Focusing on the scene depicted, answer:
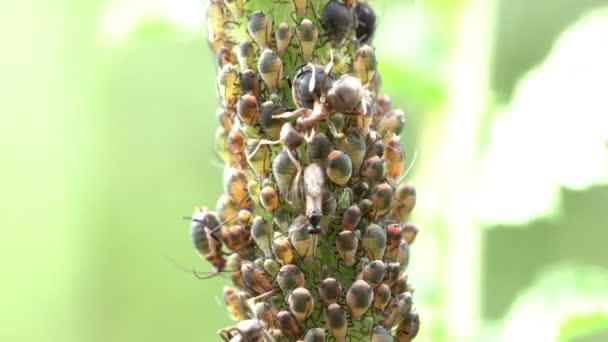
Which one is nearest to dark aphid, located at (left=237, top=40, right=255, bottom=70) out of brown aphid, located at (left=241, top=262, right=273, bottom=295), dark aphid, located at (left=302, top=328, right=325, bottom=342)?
brown aphid, located at (left=241, top=262, right=273, bottom=295)

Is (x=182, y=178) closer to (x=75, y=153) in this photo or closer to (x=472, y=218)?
(x=75, y=153)

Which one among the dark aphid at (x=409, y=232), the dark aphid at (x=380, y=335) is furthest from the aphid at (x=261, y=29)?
the dark aphid at (x=380, y=335)

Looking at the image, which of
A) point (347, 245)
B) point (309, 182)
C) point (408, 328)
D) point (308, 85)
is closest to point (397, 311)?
point (408, 328)

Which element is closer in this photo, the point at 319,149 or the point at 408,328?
the point at 319,149

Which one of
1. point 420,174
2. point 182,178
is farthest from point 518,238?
point 182,178

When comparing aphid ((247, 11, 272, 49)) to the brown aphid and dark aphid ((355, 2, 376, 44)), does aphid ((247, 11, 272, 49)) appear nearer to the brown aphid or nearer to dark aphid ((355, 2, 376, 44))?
dark aphid ((355, 2, 376, 44))

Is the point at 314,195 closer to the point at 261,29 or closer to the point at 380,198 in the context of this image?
the point at 380,198
